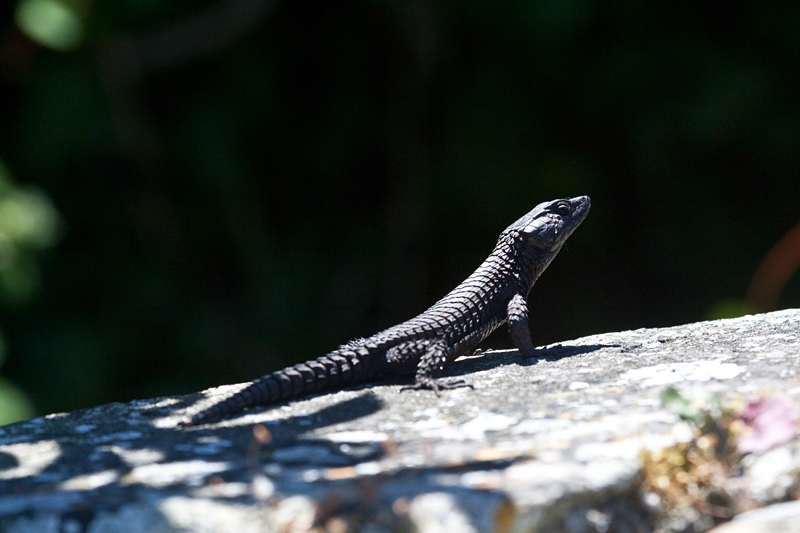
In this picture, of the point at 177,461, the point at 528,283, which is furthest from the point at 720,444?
the point at 528,283

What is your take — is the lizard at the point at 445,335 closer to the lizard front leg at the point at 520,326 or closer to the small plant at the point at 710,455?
the lizard front leg at the point at 520,326

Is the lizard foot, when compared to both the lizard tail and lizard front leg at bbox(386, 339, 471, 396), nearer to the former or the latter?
lizard front leg at bbox(386, 339, 471, 396)

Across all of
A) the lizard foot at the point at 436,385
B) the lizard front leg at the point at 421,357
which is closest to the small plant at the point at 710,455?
the lizard foot at the point at 436,385

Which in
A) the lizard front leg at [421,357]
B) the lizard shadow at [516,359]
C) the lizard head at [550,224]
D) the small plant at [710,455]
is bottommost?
the small plant at [710,455]

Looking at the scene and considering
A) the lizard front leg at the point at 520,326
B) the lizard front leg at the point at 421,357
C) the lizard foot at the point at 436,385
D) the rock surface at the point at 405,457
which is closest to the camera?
the rock surface at the point at 405,457

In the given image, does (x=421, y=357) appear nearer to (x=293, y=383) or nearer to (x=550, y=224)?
(x=293, y=383)

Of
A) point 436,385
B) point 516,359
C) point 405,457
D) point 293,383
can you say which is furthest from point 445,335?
point 405,457

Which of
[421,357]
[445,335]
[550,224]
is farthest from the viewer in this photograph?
[550,224]
